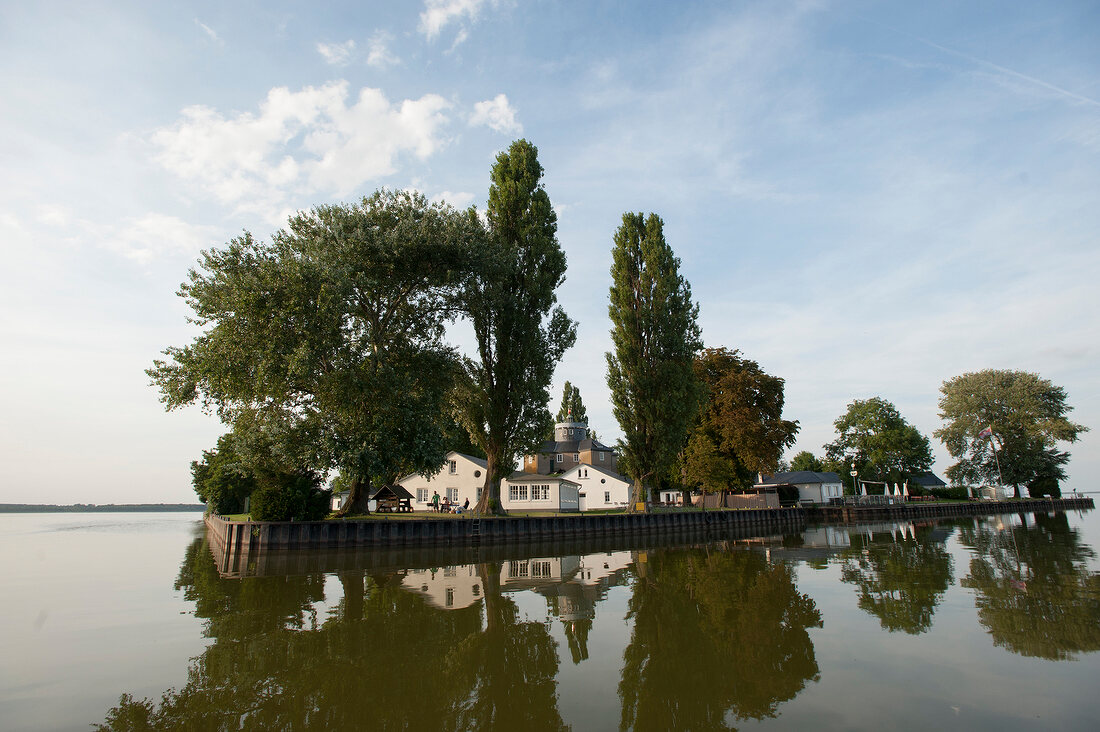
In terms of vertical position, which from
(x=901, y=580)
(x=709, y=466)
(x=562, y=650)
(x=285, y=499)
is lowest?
(x=901, y=580)

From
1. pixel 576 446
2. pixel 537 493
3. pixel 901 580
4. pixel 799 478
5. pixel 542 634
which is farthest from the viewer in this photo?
pixel 576 446

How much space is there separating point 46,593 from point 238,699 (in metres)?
12.4

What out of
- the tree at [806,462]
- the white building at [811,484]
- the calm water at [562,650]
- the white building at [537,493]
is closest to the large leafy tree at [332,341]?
the calm water at [562,650]

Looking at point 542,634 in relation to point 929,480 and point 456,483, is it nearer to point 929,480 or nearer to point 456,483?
point 456,483

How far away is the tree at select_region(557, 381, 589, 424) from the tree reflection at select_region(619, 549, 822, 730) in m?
65.5

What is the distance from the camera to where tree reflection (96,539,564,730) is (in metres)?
6.02

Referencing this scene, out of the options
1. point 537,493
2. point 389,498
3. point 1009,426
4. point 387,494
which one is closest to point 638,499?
point 537,493

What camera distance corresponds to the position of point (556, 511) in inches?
1781

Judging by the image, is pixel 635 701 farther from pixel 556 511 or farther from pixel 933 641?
pixel 556 511

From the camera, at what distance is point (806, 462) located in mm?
86562

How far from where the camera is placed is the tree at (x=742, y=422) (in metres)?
44.2

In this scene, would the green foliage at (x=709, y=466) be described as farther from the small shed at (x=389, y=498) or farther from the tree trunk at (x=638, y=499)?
the small shed at (x=389, y=498)

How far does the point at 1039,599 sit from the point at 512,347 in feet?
76.3

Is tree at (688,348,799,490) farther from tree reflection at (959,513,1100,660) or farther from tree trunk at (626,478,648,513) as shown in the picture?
tree reflection at (959,513,1100,660)
